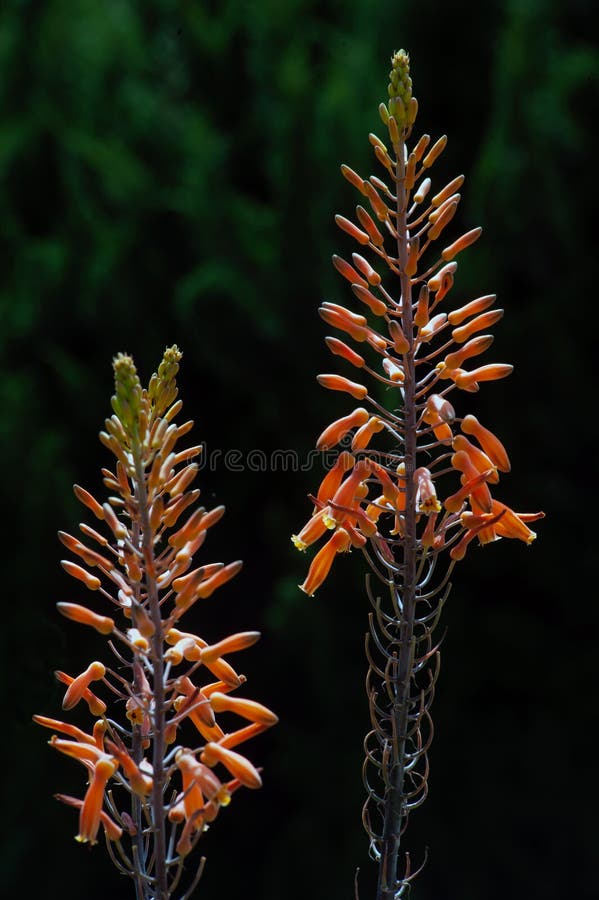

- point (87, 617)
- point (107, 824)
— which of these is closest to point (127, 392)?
point (87, 617)

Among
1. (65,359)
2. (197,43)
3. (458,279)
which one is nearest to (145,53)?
(197,43)

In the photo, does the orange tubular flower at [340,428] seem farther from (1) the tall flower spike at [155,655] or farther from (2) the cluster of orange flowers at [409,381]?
(1) the tall flower spike at [155,655]

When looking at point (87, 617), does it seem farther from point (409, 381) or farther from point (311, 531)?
point (409, 381)

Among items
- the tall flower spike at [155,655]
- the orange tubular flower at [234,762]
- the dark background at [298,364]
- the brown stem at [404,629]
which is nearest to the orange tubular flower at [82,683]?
the tall flower spike at [155,655]

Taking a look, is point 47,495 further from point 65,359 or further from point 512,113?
point 512,113

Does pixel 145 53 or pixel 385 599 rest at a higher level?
pixel 145 53
